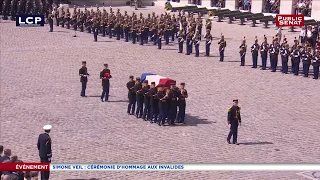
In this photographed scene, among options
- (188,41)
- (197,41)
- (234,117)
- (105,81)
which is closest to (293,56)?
(197,41)

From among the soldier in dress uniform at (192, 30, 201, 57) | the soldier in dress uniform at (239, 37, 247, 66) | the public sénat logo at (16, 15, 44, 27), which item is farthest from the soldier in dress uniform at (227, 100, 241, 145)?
the public sénat logo at (16, 15, 44, 27)

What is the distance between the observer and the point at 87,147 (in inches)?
679

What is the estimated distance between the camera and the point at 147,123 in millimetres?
20000

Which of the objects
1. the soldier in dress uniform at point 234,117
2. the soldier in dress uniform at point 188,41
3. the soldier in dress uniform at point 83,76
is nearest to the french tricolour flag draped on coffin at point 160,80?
the soldier in dress uniform at point 83,76

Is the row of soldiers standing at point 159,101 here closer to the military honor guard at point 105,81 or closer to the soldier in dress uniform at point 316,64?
the military honor guard at point 105,81

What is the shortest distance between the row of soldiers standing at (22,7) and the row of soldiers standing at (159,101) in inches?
953

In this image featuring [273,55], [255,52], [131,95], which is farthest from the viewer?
[255,52]

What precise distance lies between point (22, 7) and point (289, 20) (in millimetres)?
17474

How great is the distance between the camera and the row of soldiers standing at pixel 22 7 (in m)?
43.1

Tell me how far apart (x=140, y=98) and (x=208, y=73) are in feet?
25.6

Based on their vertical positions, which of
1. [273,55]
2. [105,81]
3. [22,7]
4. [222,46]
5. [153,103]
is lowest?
[153,103]

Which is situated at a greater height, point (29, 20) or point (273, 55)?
point (29, 20)

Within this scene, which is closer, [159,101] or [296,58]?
[159,101]

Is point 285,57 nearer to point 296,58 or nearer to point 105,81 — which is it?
point 296,58
